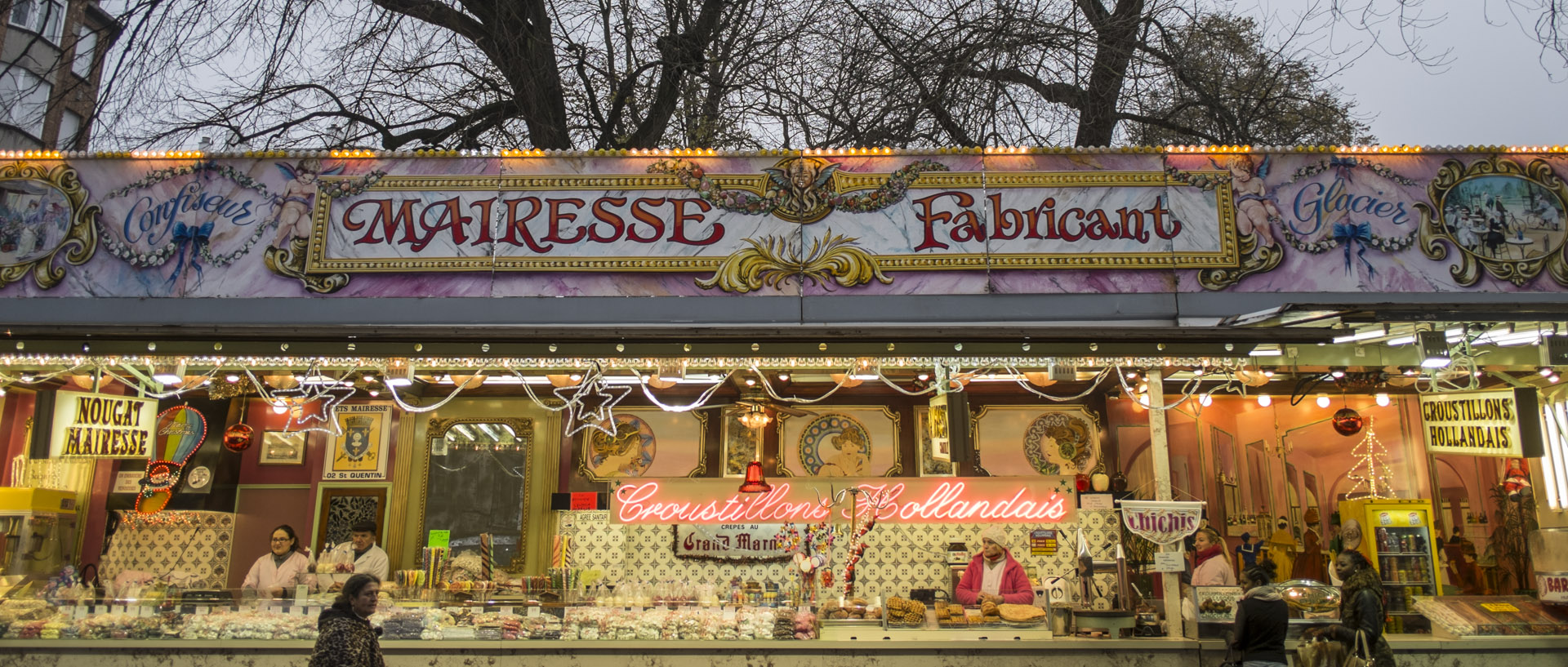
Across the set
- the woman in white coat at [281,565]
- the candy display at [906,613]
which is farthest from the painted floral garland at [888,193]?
the woman in white coat at [281,565]

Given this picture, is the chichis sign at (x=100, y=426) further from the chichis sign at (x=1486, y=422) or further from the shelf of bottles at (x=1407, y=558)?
the shelf of bottles at (x=1407, y=558)

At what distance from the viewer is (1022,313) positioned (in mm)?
8211

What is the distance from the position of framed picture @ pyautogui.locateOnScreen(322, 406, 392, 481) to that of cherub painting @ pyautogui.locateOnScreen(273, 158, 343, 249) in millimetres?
3708

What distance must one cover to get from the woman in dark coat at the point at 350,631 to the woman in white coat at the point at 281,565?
465 cm

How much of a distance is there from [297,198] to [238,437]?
4.10m

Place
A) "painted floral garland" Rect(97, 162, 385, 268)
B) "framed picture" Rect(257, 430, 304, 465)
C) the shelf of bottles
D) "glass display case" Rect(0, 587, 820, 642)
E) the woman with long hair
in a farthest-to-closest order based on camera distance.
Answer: "framed picture" Rect(257, 430, 304, 465) < the shelf of bottles < the woman with long hair < "painted floral garland" Rect(97, 162, 385, 268) < "glass display case" Rect(0, 587, 820, 642)

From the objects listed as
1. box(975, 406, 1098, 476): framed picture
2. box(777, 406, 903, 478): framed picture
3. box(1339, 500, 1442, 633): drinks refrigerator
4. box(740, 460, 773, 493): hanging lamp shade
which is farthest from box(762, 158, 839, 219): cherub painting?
box(1339, 500, 1442, 633): drinks refrigerator

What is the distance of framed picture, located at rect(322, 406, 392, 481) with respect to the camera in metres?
11.6

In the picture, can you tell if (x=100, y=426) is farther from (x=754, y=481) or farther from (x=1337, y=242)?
(x=1337, y=242)

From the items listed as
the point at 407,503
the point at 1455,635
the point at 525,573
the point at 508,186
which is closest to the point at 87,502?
the point at 407,503

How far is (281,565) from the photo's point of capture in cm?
1020

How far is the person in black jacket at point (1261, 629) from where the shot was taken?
22.1 ft

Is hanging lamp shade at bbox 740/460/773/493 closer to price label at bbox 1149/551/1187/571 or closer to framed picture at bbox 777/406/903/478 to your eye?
framed picture at bbox 777/406/903/478

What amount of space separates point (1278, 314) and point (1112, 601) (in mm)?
3280
